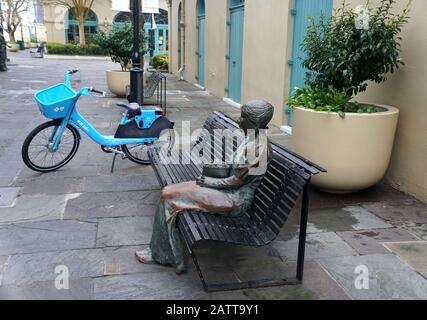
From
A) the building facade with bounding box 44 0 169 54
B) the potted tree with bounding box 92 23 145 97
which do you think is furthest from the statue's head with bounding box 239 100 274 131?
the building facade with bounding box 44 0 169 54

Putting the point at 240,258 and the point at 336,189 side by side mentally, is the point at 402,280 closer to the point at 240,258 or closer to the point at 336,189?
the point at 240,258

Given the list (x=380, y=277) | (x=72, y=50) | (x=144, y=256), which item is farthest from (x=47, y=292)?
(x=72, y=50)

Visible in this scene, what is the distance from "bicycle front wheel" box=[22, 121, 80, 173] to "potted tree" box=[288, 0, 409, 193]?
2.71 meters

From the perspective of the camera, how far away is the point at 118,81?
484 inches

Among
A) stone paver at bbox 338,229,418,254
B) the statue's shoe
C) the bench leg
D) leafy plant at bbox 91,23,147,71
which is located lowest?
stone paver at bbox 338,229,418,254

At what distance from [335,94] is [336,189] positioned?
973mm

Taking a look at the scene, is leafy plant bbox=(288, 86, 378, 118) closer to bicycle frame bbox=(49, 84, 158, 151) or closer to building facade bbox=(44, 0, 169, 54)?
bicycle frame bbox=(49, 84, 158, 151)

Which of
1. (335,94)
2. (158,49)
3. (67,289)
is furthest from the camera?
(158,49)

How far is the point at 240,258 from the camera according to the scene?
3412mm

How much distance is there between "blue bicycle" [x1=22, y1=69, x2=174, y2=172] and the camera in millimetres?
5164

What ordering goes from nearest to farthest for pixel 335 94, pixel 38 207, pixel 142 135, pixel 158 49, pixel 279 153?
pixel 279 153 < pixel 38 207 < pixel 335 94 < pixel 142 135 < pixel 158 49

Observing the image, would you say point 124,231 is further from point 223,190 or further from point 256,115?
point 256,115

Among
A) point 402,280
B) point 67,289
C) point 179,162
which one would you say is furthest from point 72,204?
point 402,280
